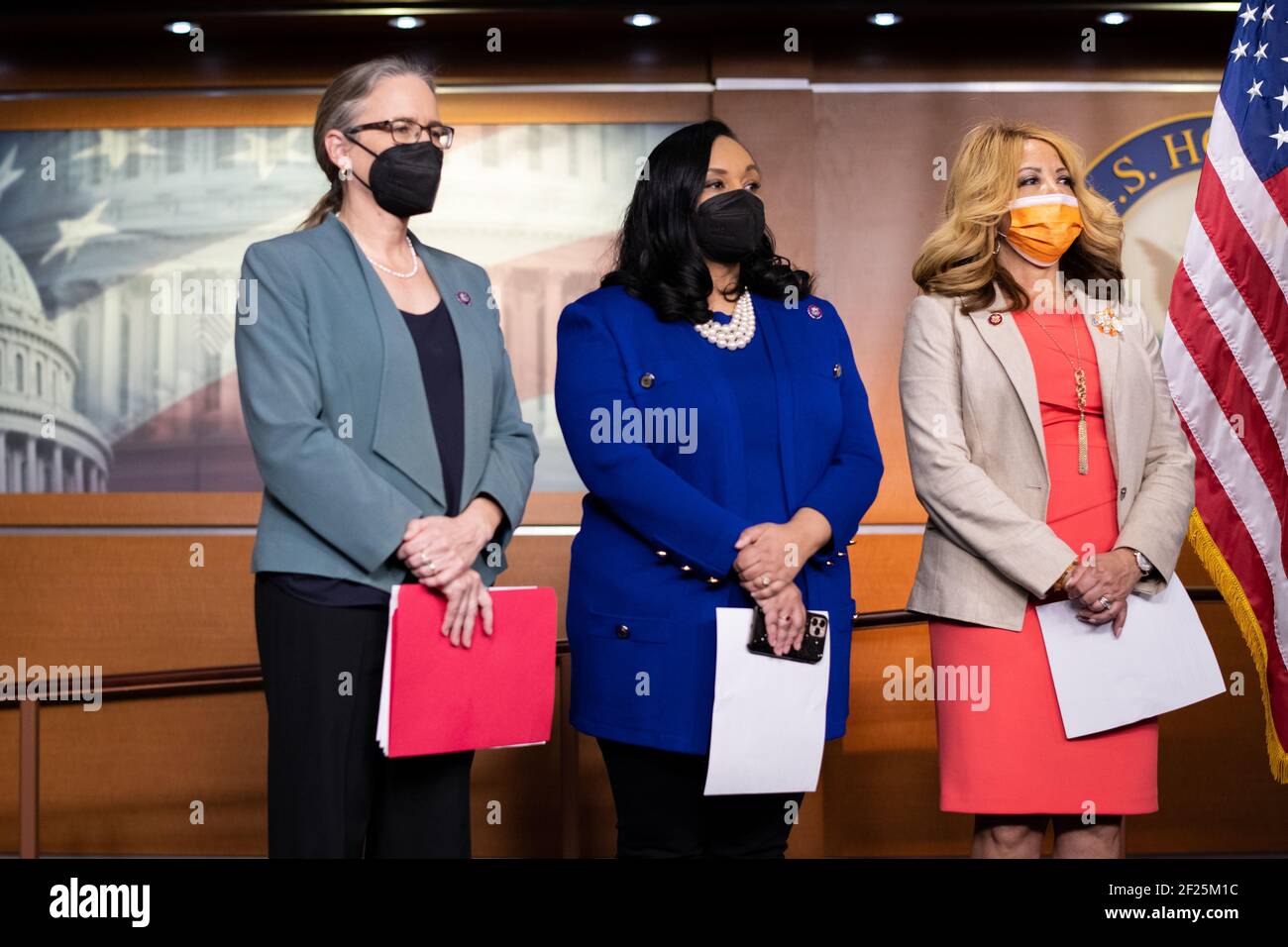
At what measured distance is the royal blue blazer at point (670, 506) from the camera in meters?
2.58

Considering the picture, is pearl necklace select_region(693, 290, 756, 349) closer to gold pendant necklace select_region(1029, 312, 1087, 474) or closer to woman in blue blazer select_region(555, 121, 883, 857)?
woman in blue blazer select_region(555, 121, 883, 857)

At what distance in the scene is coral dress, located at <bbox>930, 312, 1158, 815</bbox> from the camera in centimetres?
277

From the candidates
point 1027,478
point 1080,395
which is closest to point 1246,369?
point 1080,395

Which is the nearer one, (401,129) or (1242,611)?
(401,129)

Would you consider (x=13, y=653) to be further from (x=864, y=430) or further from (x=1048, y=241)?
(x=1048, y=241)

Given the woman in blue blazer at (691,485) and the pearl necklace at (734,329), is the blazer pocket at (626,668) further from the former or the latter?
the pearl necklace at (734,329)

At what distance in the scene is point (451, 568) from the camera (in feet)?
7.91

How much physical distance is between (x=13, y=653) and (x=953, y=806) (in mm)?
3350

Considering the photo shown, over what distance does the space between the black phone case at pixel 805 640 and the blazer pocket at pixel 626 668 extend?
168 millimetres

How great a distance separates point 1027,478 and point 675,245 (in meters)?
0.86

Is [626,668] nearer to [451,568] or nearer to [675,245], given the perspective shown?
[451,568]

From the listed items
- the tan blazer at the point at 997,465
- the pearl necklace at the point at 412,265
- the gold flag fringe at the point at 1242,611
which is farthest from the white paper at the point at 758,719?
the gold flag fringe at the point at 1242,611

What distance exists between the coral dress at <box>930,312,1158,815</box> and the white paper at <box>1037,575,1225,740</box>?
0.03 m

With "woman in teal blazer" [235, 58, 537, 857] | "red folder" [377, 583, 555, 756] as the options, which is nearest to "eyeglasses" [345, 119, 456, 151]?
"woman in teal blazer" [235, 58, 537, 857]
